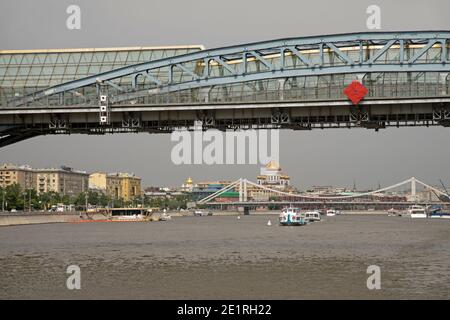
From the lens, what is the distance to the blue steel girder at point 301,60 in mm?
43188

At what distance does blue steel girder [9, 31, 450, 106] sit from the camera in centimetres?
4319

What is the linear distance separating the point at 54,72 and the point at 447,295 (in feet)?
114

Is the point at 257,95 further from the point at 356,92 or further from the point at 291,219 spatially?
the point at 291,219

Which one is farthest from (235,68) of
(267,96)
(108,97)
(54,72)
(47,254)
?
(47,254)

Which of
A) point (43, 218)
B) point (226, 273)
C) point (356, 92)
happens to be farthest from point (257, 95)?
point (43, 218)

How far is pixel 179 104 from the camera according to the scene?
144 ft

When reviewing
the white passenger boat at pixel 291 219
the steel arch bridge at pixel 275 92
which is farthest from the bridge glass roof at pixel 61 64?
the white passenger boat at pixel 291 219

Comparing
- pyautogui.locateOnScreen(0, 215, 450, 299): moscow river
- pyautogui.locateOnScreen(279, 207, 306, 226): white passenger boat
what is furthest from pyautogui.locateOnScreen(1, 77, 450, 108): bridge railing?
pyautogui.locateOnScreen(279, 207, 306, 226): white passenger boat

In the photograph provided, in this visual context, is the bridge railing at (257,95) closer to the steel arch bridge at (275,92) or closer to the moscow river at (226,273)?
the steel arch bridge at (275,92)

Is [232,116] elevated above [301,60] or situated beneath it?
situated beneath

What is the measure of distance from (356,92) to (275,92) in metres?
5.16

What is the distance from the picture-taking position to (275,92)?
44.5m

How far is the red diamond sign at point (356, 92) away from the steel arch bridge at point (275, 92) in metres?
0.45
